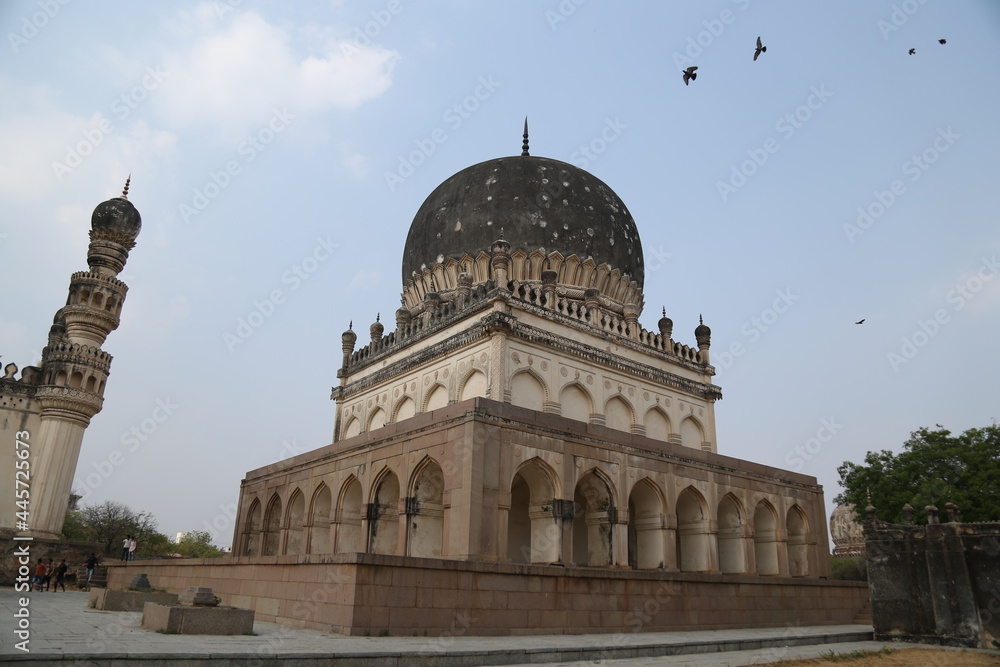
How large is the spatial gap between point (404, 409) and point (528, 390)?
380 centimetres

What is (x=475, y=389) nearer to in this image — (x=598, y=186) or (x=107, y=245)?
(x=598, y=186)

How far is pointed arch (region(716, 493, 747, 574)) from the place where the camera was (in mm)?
15875

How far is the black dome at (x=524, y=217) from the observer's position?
19188 millimetres

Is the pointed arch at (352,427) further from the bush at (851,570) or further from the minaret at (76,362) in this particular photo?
the bush at (851,570)

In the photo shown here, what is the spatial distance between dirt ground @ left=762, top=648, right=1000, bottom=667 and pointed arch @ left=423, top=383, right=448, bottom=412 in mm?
9975

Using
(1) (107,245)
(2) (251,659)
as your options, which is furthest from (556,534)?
(1) (107,245)

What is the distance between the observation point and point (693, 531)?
50.6 feet

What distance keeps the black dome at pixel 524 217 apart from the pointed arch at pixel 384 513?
23.5ft

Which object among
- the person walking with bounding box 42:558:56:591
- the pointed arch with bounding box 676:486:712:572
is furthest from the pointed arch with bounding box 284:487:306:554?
the pointed arch with bounding box 676:486:712:572

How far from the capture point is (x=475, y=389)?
16.0 metres

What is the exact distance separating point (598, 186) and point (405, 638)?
15.6 m

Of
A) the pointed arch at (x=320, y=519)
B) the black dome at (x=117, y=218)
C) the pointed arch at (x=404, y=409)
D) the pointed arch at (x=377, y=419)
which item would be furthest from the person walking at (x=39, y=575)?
the black dome at (x=117, y=218)

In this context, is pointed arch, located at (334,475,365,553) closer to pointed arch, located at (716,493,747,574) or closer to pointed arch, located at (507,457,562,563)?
pointed arch, located at (507,457,562,563)

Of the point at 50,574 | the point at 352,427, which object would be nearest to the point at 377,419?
the point at 352,427
